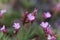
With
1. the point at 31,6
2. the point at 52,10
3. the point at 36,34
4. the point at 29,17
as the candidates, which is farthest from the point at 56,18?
the point at 29,17

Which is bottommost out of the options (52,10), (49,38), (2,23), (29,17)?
(49,38)

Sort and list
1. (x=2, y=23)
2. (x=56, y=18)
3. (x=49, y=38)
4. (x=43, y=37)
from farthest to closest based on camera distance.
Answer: (x=56, y=18)
(x=2, y=23)
(x=43, y=37)
(x=49, y=38)

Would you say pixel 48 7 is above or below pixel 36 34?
above

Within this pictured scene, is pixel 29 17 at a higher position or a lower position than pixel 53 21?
lower

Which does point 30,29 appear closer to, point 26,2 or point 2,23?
point 2,23

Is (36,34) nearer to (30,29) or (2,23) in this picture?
(30,29)

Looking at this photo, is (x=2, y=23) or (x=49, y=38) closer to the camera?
(x=49, y=38)

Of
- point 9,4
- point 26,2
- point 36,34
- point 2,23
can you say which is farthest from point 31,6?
point 36,34

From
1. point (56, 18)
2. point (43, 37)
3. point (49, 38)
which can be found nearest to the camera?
point (49, 38)

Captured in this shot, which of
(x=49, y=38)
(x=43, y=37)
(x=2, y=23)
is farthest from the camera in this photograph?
(x=2, y=23)
